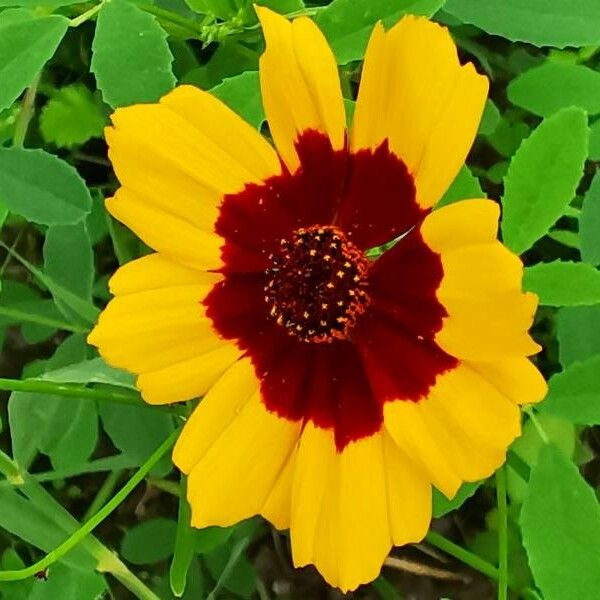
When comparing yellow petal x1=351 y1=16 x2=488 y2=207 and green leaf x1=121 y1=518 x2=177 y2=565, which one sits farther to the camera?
green leaf x1=121 y1=518 x2=177 y2=565

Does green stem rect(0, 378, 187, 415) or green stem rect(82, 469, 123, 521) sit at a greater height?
green stem rect(0, 378, 187, 415)

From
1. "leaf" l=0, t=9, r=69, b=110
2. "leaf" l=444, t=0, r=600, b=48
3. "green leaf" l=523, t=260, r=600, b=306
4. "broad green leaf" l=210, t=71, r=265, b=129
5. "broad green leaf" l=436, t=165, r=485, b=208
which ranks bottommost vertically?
"green leaf" l=523, t=260, r=600, b=306

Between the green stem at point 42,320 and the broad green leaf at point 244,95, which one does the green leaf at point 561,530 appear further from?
the green stem at point 42,320

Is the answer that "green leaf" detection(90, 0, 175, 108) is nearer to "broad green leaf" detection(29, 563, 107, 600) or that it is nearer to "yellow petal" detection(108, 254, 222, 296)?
"yellow petal" detection(108, 254, 222, 296)

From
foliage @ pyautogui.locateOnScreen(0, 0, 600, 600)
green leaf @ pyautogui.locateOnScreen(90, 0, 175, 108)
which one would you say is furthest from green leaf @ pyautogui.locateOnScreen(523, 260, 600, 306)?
green leaf @ pyautogui.locateOnScreen(90, 0, 175, 108)

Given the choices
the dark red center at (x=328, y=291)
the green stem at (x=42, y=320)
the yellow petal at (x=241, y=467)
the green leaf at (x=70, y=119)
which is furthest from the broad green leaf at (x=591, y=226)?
the green leaf at (x=70, y=119)

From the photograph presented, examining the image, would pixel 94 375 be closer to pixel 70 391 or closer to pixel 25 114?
pixel 70 391

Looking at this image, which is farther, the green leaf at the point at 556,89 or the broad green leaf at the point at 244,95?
the green leaf at the point at 556,89
